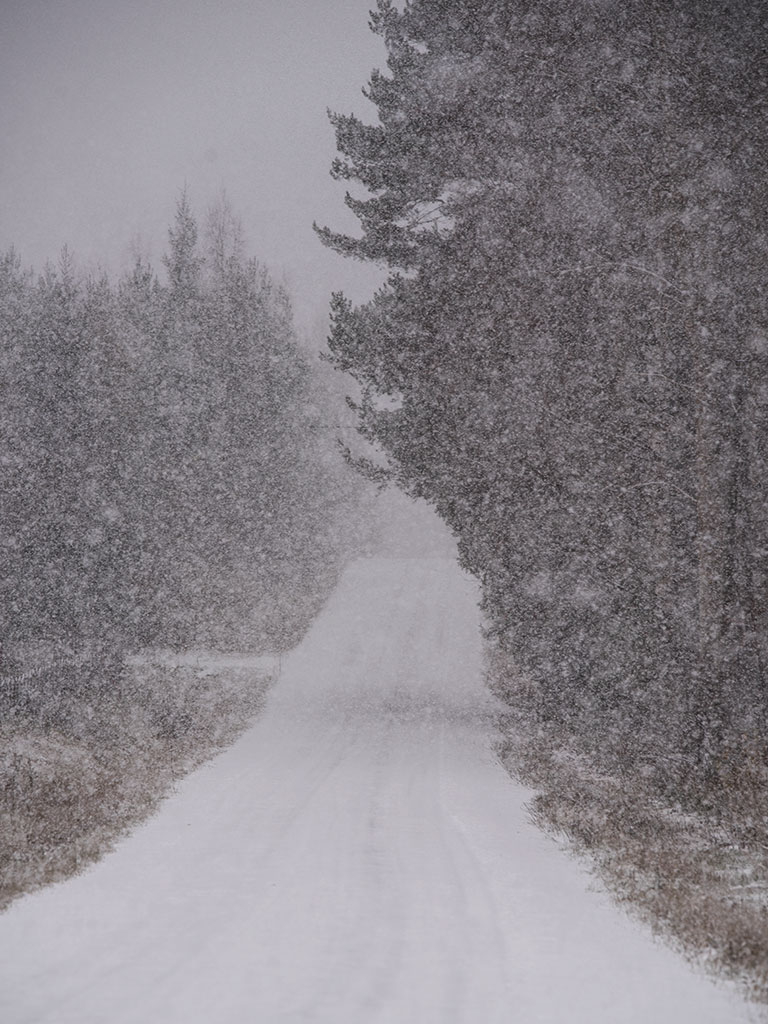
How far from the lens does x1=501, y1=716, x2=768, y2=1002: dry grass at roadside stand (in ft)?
18.7

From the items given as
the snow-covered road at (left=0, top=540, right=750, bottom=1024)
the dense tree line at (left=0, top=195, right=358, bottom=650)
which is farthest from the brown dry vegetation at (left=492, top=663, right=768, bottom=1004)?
the dense tree line at (left=0, top=195, right=358, bottom=650)

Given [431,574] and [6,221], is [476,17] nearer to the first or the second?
[431,574]

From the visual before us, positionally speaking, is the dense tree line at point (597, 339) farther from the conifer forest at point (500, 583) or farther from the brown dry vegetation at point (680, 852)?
the brown dry vegetation at point (680, 852)

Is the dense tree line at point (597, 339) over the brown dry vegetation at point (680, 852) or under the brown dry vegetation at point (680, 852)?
over

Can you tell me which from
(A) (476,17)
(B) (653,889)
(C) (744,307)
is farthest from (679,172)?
(B) (653,889)

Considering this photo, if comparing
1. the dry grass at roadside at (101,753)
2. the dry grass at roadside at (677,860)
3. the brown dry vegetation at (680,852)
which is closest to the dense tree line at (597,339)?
the brown dry vegetation at (680,852)

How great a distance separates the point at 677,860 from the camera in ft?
25.6

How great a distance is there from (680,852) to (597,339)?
7.27 metres

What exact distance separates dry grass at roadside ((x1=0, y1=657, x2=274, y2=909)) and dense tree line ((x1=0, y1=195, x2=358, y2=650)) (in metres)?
1.81

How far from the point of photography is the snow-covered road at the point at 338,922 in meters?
4.86

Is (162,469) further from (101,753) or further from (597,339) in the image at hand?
(597,339)

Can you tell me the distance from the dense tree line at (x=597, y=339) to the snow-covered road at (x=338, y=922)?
2.82 m

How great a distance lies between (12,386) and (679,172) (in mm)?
19045

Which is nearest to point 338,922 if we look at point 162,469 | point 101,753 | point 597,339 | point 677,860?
point 677,860
